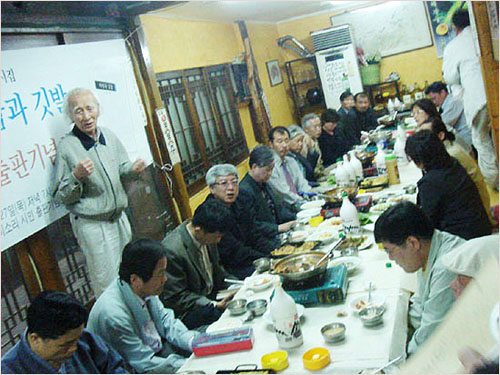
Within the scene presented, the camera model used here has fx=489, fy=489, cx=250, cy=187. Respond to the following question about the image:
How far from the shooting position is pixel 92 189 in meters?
3.14

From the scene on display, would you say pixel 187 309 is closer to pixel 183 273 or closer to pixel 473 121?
pixel 183 273

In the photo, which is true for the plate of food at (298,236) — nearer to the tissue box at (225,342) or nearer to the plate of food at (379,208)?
the plate of food at (379,208)

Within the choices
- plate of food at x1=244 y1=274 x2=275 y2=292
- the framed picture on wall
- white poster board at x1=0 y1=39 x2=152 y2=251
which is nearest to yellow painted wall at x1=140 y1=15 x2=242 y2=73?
the framed picture on wall

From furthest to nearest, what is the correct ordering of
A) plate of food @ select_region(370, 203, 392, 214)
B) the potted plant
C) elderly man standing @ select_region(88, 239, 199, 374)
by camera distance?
the potted plant, plate of food @ select_region(370, 203, 392, 214), elderly man standing @ select_region(88, 239, 199, 374)

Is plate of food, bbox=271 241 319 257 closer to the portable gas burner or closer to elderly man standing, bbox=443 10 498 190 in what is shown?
the portable gas burner

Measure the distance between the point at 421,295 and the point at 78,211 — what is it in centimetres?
204

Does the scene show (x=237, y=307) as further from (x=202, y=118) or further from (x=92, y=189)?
(x=202, y=118)

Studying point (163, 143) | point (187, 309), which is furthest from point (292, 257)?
point (163, 143)

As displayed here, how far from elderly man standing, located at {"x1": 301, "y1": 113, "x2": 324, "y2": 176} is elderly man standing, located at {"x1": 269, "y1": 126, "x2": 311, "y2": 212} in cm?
71

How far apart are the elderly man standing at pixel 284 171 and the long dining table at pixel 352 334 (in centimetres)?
185

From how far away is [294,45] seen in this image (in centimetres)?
918

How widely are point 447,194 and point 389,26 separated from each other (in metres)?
6.84

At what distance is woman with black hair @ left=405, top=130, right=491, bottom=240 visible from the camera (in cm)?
267

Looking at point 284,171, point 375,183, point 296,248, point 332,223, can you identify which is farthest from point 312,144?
point 296,248
